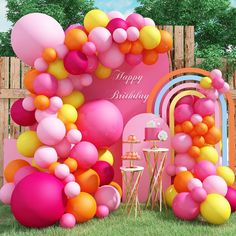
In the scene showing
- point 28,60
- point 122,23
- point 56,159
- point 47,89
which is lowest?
point 56,159

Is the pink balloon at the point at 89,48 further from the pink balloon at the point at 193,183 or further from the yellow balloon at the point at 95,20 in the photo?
the pink balloon at the point at 193,183

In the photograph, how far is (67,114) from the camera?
4.93m

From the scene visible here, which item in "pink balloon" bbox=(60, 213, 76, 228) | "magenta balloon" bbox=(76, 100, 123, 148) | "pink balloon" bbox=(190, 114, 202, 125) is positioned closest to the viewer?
"pink balloon" bbox=(60, 213, 76, 228)

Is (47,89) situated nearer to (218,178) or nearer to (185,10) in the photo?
(218,178)

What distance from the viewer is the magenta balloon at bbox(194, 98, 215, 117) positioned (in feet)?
17.9

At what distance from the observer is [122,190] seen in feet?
19.5

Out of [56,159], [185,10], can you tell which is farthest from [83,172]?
[185,10]

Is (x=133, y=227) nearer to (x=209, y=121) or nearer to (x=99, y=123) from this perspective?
(x=99, y=123)

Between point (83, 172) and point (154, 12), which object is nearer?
point (83, 172)

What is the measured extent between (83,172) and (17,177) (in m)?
0.80

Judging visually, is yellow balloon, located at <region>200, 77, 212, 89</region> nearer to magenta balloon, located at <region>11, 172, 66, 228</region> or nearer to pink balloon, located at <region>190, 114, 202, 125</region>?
pink balloon, located at <region>190, 114, 202, 125</region>

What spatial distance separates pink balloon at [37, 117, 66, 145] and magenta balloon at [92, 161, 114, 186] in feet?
2.01

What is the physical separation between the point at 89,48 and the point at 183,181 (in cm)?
189

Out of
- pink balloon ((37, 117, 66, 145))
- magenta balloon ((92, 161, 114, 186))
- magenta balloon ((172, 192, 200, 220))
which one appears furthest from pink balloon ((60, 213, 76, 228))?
magenta balloon ((172, 192, 200, 220))
